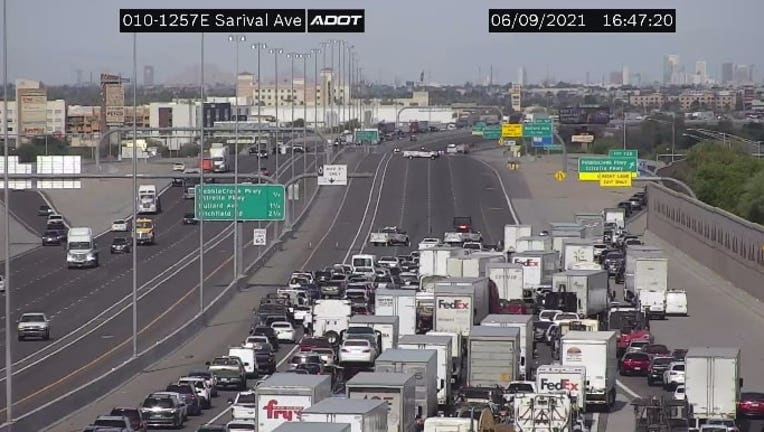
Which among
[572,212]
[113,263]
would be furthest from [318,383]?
[572,212]

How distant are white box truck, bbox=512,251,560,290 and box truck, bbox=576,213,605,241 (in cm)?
1455

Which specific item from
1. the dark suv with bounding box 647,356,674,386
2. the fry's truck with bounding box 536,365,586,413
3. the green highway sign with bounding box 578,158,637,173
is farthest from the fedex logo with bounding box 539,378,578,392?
the green highway sign with bounding box 578,158,637,173

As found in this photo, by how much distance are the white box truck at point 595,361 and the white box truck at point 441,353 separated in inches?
119

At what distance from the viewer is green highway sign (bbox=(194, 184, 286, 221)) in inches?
2928

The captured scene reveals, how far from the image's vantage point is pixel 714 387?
42125 mm

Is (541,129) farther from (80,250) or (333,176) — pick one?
(80,250)

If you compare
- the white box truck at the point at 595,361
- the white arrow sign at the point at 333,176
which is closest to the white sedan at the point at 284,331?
the white box truck at the point at 595,361

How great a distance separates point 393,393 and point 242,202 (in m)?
40.4

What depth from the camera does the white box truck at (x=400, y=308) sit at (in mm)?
57844

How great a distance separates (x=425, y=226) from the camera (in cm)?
11206

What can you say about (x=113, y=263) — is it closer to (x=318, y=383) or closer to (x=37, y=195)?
(x=37, y=195)

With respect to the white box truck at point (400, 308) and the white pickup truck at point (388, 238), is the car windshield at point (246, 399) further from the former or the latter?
the white pickup truck at point (388, 238)

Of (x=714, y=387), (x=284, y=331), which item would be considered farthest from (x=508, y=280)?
(x=714, y=387)
